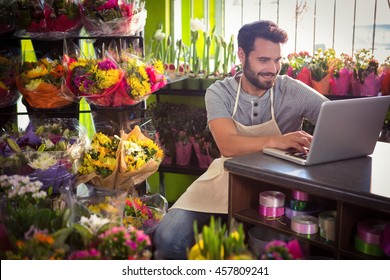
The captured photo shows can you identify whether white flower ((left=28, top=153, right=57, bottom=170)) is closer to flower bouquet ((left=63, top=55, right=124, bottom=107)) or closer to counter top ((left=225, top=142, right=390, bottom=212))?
flower bouquet ((left=63, top=55, right=124, bottom=107))

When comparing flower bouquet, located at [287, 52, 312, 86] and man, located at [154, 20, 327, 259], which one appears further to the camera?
flower bouquet, located at [287, 52, 312, 86]

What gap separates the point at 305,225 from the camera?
7.00ft

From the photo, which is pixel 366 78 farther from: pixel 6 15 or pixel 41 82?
pixel 6 15

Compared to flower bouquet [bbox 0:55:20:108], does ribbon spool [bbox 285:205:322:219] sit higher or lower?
lower

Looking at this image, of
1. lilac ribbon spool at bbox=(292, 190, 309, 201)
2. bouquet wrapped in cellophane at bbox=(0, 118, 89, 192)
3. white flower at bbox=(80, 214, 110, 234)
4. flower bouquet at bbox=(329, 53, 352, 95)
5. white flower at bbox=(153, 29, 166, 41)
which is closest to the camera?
white flower at bbox=(80, 214, 110, 234)

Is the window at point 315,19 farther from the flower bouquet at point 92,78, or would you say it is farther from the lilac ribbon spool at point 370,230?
the lilac ribbon spool at point 370,230

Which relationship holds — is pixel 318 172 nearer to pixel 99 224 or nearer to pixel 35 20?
pixel 99 224

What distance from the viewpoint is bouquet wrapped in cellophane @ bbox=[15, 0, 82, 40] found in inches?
124

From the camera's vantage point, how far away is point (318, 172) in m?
2.11

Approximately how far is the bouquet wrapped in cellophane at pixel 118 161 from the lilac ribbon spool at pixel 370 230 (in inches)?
47.2

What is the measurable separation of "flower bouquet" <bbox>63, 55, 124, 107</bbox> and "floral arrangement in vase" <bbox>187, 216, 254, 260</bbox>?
1.72 m

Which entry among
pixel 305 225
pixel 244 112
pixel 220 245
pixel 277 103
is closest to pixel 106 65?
pixel 244 112

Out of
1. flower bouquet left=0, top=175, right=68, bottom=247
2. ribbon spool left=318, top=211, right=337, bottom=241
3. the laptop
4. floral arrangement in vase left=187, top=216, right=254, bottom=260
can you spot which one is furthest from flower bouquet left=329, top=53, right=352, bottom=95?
floral arrangement in vase left=187, top=216, right=254, bottom=260

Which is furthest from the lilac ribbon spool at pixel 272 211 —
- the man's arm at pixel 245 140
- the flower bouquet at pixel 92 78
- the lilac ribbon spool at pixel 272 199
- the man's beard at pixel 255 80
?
the flower bouquet at pixel 92 78
